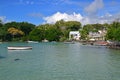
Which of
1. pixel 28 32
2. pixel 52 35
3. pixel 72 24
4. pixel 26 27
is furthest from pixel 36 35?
pixel 72 24

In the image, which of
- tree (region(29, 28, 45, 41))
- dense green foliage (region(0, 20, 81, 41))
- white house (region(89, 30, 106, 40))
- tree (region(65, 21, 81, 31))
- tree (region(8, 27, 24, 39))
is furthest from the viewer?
tree (region(65, 21, 81, 31))

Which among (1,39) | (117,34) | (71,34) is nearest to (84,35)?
(71,34)

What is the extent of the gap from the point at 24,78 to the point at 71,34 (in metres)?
161

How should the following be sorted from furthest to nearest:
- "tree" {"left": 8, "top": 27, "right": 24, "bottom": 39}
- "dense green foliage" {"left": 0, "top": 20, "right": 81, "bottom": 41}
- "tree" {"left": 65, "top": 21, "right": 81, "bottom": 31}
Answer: "tree" {"left": 65, "top": 21, "right": 81, "bottom": 31}, "dense green foliage" {"left": 0, "top": 20, "right": 81, "bottom": 41}, "tree" {"left": 8, "top": 27, "right": 24, "bottom": 39}

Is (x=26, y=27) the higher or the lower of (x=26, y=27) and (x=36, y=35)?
the higher

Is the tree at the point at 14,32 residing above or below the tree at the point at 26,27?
below

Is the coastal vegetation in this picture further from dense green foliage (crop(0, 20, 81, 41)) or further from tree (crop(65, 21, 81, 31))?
tree (crop(65, 21, 81, 31))

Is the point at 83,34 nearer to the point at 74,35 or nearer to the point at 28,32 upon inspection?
the point at 74,35

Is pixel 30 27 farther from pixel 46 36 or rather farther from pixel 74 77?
pixel 74 77

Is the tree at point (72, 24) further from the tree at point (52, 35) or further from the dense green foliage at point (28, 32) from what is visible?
the tree at point (52, 35)

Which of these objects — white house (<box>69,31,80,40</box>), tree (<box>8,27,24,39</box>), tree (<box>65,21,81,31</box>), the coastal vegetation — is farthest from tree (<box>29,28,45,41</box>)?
tree (<box>65,21,81,31</box>)

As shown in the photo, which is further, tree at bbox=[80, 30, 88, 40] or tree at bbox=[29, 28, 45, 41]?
tree at bbox=[80, 30, 88, 40]

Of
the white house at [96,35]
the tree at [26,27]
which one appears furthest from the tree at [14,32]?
the white house at [96,35]

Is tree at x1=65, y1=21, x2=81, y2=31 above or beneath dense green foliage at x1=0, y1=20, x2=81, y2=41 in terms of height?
above
